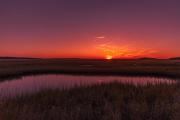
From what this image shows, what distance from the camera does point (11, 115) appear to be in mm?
6227

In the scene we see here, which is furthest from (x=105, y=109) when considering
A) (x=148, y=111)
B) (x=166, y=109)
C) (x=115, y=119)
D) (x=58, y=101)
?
(x=58, y=101)

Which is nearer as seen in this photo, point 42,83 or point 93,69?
point 42,83

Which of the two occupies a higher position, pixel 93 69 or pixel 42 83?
pixel 93 69

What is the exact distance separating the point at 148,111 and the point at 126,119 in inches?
47.9

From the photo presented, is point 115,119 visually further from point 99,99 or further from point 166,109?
point 99,99

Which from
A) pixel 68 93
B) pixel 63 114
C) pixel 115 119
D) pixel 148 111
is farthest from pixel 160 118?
pixel 68 93

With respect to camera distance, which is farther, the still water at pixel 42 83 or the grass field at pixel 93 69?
the grass field at pixel 93 69

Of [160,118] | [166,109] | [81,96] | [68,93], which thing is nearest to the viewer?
[160,118]

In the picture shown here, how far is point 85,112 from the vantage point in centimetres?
734

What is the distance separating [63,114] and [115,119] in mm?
2272

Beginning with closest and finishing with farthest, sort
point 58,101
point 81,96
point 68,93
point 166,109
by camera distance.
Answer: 1. point 166,109
2. point 58,101
3. point 81,96
4. point 68,93

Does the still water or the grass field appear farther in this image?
the grass field

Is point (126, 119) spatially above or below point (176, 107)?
below

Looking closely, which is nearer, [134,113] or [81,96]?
[134,113]
